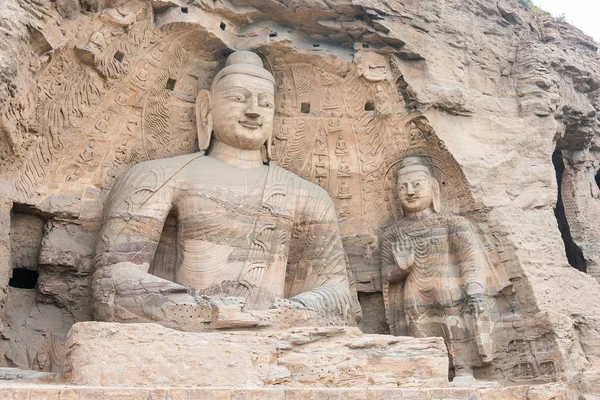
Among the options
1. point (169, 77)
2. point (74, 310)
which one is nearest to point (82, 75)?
point (169, 77)

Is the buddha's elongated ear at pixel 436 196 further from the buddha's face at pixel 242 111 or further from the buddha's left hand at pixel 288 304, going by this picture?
the buddha's left hand at pixel 288 304

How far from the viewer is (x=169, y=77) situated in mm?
7109

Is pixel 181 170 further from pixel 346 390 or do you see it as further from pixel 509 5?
pixel 509 5

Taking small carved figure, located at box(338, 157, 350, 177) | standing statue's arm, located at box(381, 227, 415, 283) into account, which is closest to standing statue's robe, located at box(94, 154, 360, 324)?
standing statue's arm, located at box(381, 227, 415, 283)

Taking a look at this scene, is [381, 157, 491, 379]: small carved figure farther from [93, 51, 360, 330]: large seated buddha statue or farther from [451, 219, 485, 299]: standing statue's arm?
[93, 51, 360, 330]: large seated buddha statue

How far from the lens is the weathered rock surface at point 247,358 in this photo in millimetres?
4223

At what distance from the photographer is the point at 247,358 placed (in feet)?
14.8

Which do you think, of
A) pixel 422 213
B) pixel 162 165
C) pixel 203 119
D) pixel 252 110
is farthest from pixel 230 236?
pixel 422 213

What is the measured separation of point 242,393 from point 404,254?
3.19 m

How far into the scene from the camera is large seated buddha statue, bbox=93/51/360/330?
5406mm

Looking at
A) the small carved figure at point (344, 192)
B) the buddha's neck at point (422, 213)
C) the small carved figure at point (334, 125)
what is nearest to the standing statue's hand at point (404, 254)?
the buddha's neck at point (422, 213)

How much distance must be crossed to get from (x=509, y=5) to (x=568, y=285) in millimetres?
3375

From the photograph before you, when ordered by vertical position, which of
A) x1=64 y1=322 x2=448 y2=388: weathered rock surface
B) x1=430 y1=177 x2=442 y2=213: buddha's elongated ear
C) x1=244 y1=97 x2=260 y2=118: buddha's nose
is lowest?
x1=64 y1=322 x2=448 y2=388: weathered rock surface

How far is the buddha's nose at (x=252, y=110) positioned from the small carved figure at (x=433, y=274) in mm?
1629
